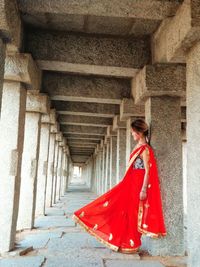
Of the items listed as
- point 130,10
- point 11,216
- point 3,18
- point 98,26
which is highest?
point 98,26

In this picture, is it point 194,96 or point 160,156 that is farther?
point 160,156

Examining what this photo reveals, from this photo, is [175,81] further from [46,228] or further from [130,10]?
[46,228]

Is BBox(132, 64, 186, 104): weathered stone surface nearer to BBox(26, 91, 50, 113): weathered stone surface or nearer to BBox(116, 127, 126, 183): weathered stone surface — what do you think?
BBox(26, 91, 50, 113): weathered stone surface

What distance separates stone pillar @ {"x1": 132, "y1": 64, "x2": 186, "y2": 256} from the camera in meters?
4.64

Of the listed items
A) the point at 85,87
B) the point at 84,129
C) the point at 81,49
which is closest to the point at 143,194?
the point at 81,49

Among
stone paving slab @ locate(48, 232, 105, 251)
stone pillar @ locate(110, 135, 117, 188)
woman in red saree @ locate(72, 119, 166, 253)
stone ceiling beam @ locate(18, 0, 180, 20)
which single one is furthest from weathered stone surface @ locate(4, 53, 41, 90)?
stone pillar @ locate(110, 135, 117, 188)

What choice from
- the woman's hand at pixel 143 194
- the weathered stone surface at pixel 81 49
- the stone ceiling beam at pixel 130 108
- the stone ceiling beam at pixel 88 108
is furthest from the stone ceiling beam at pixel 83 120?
the woman's hand at pixel 143 194

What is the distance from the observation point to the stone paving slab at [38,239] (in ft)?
16.1

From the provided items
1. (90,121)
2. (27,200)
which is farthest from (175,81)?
(90,121)

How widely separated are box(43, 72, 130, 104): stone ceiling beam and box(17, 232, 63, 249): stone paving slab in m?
2.70

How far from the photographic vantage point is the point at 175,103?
488 centimetres

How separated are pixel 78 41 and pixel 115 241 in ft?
10.0

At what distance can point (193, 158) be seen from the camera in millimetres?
3260

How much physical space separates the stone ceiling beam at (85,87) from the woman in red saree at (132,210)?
2.03m
